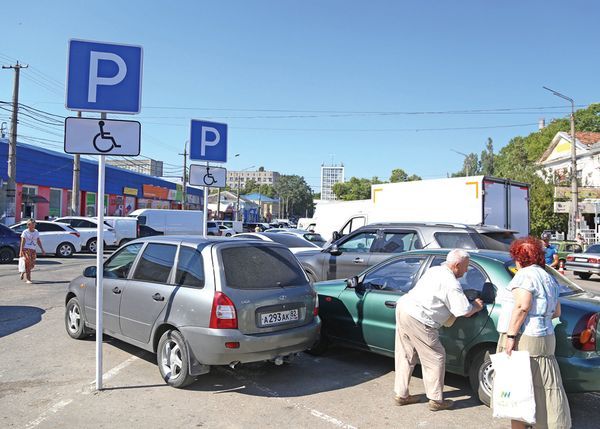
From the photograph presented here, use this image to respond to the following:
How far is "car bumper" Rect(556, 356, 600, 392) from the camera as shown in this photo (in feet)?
A: 14.0

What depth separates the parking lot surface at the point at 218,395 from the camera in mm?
4379

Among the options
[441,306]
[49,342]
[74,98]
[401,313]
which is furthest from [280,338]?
[49,342]

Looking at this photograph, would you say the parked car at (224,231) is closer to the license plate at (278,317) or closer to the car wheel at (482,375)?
the license plate at (278,317)

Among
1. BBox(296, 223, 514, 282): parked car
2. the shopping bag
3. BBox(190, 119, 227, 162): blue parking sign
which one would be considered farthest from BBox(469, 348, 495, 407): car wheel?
BBox(190, 119, 227, 162): blue parking sign

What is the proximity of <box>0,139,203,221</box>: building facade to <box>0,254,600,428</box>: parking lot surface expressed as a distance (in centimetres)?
2154

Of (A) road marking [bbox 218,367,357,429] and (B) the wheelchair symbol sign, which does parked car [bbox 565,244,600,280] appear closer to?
(B) the wheelchair symbol sign

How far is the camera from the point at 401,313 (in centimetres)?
482

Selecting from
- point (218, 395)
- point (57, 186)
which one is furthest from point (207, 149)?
point (57, 186)

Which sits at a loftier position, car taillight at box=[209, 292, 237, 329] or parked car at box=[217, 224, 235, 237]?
car taillight at box=[209, 292, 237, 329]

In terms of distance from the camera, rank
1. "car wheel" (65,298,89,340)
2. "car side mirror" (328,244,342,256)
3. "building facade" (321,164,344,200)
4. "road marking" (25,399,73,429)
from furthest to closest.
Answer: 1. "building facade" (321,164,344,200)
2. "car side mirror" (328,244,342,256)
3. "car wheel" (65,298,89,340)
4. "road marking" (25,399,73,429)

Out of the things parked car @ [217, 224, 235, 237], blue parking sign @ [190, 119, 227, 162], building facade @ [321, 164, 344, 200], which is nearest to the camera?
blue parking sign @ [190, 119, 227, 162]

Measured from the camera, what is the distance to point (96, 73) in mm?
5176

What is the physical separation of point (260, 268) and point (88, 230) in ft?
67.6

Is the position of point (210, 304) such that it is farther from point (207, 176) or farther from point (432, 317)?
point (207, 176)
